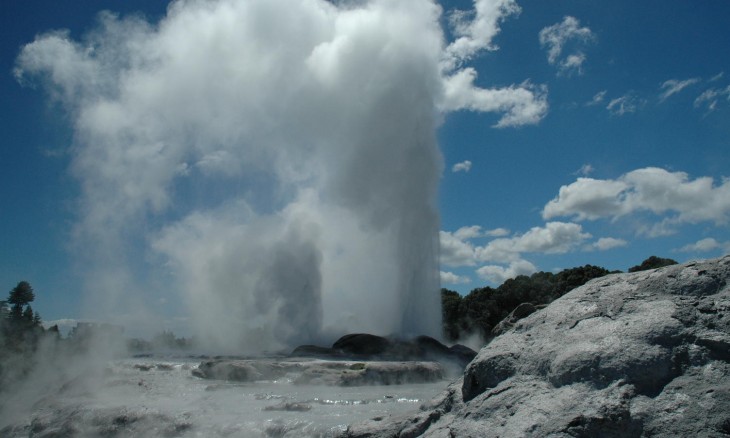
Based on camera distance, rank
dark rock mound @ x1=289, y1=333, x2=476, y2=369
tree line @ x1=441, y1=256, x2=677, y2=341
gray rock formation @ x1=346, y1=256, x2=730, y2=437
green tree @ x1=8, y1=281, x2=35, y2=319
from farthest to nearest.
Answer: tree line @ x1=441, y1=256, x2=677, y2=341 < green tree @ x1=8, y1=281, x2=35, y2=319 < dark rock mound @ x1=289, y1=333, x2=476, y2=369 < gray rock formation @ x1=346, y1=256, x2=730, y2=437

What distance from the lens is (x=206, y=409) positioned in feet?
28.5

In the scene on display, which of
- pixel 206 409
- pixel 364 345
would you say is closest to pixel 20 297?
pixel 364 345

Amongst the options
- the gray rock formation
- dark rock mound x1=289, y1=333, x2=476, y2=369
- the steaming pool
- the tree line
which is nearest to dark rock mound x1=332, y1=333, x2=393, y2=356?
dark rock mound x1=289, y1=333, x2=476, y2=369

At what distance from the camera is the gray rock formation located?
3.69 metres

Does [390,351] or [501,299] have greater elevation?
[501,299]

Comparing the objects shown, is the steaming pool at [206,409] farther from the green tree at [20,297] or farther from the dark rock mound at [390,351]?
the green tree at [20,297]

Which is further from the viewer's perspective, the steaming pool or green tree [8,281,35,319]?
green tree [8,281,35,319]

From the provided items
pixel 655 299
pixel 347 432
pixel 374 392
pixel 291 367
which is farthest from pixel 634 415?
pixel 291 367

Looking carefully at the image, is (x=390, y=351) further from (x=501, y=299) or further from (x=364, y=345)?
(x=501, y=299)

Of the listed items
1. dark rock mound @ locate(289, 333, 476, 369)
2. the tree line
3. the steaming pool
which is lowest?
the steaming pool

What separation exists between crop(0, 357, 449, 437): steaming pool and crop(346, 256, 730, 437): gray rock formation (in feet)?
5.52

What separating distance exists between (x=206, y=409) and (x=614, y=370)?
673 cm

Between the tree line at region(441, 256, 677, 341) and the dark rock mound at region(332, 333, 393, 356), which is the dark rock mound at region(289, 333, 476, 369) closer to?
the dark rock mound at region(332, 333, 393, 356)

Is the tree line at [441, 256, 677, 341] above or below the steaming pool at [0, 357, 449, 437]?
above
